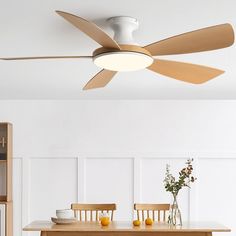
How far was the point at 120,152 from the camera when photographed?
6.62 meters

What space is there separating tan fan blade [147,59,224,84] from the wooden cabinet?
322cm

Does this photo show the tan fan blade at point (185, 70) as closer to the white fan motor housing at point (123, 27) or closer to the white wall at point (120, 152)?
the white fan motor housing at point (123, 27)

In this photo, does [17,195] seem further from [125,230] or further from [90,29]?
[90,29]

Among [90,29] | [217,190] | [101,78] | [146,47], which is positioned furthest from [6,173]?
[90,29]

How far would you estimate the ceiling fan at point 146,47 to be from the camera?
2.97 m

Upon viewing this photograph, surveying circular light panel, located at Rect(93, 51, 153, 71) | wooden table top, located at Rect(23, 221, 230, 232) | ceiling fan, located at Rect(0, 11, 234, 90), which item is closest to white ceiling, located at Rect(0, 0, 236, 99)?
ceiling fan, located at Rect(0, 11, 234, 90)

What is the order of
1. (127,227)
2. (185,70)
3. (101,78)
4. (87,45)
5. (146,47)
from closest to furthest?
(146,47) → (185,70) → (101,78) → (87,45) → (127,227)

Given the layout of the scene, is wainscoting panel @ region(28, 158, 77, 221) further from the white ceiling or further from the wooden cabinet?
the white ceiling

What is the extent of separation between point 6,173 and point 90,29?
402cm

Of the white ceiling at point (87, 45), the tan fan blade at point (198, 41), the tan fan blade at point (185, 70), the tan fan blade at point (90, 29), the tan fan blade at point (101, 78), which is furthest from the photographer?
the tan fan blade at point (101, 78)

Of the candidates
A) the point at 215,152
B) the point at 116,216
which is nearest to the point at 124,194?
the point at 116,216

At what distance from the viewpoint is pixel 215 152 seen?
6598 mm

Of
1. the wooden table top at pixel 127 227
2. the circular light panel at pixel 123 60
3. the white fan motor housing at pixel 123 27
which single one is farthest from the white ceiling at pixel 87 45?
the wooden table top at pixel 127 227

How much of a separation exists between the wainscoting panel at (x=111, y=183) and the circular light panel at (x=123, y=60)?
10.5ft
